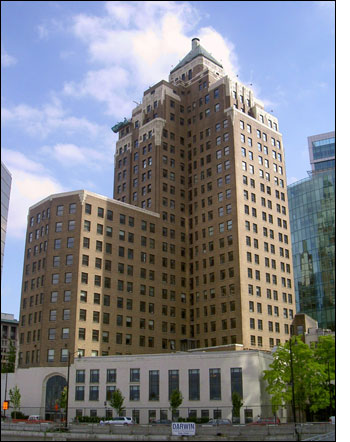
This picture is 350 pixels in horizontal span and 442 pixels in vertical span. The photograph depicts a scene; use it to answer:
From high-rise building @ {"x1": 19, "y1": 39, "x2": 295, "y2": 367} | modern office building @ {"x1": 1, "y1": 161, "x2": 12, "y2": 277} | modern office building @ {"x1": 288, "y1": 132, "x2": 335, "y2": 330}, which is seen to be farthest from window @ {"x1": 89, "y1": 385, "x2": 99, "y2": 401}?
modern office building @ {"x1": 288, "y1": 132, "x2": 335, "y2": 330}

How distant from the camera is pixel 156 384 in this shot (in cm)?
7625

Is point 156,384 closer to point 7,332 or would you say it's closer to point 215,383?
point 215,383

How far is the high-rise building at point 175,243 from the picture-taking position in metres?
87.9

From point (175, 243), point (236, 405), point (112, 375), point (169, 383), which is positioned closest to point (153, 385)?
point (169, 383)

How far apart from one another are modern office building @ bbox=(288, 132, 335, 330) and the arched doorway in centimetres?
6248

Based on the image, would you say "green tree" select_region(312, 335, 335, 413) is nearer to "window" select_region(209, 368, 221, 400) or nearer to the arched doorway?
"window" select_region(209, 368, 221, 400)

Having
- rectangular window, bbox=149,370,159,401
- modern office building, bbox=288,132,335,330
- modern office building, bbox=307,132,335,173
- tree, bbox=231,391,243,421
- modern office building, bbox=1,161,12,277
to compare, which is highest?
modern office building, bbox=307,132,335,173

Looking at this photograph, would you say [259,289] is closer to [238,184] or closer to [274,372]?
[238,184]

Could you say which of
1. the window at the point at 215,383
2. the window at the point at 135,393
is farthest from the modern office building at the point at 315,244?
the window at the point at 135,393

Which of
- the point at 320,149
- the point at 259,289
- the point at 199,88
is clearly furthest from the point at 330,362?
the point at 320,149

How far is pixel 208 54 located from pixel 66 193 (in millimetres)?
55078

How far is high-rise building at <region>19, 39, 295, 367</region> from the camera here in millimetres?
87875

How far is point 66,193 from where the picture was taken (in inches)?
3612

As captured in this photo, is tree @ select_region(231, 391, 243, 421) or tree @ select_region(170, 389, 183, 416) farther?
tree @ select_region(170, 389, 183, 416)
